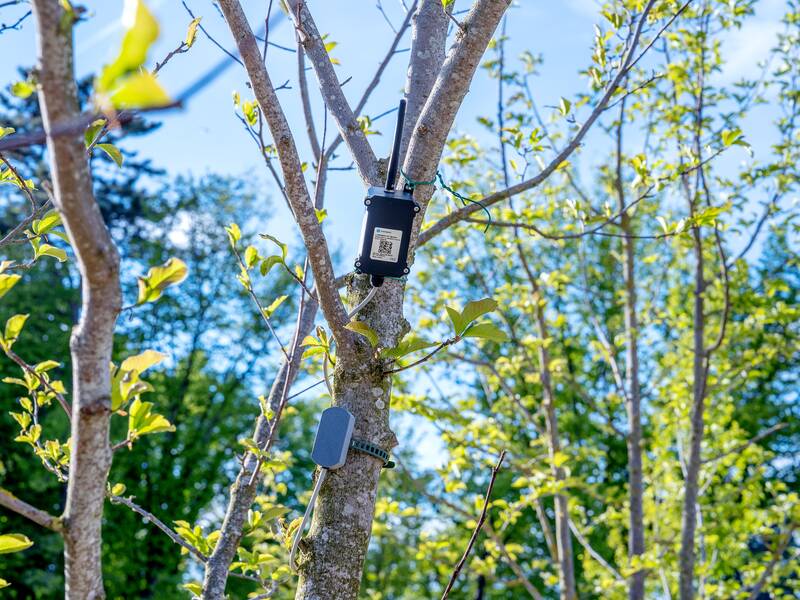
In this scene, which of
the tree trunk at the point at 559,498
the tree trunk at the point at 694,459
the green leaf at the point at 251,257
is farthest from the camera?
the tree trunk at the point at 559,498

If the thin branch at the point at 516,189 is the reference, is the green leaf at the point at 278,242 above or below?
below

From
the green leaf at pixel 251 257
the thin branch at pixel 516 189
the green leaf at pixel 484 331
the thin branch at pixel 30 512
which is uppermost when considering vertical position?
the thin branch at pixel 516 189

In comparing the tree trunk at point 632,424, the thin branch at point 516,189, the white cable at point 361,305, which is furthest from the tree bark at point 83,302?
the tree trunk at point 632,424

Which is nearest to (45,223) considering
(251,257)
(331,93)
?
(251,257)

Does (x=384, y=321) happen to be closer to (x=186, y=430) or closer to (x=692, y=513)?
(x=692, y=513)

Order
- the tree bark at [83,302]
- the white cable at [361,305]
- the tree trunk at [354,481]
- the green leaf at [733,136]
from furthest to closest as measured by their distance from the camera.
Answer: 1. the green leaf at [733,136]
2. the white cable at [361,305]
3. the tree trunk at [354,481]
4. the tree bark at [83,302]

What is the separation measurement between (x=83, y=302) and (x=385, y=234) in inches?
35.4

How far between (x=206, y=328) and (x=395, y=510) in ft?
31.0

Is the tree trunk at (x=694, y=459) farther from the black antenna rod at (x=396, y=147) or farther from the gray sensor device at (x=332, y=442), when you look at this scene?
the gray sensor device at (x=332, y=442)

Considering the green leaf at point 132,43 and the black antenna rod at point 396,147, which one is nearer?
the green leaf at point 132,43

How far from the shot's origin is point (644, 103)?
5395 millimetres

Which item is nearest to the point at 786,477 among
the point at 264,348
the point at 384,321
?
the point at 264,348

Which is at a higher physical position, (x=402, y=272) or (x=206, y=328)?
(x=206, y=328)

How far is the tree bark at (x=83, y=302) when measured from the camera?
0.70m
